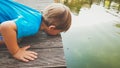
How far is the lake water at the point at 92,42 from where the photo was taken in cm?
364

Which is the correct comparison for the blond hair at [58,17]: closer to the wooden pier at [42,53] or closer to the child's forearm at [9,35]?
the wooden pier at [42,53]

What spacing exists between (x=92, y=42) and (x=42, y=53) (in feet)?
8.34

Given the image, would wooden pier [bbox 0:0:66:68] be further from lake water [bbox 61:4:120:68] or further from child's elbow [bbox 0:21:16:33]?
lake water [bbox 61:4:120:68]

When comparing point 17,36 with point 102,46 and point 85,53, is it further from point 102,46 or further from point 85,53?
point 102,46

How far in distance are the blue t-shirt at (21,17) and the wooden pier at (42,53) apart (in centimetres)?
7

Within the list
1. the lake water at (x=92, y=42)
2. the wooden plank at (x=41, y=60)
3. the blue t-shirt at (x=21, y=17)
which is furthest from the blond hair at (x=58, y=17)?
the lake water at (x=92, y=42)

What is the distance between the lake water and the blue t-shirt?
5.84 feet

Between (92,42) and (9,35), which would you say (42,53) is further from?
(92,42)

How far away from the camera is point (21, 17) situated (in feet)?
5.35

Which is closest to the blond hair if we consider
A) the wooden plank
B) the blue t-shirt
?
the blue t-shirt

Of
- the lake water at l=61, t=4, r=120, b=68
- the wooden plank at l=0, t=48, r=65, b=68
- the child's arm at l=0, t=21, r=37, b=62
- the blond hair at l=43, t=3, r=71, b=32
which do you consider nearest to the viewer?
the wooden plank at l=0, t=48, r=65, b=68

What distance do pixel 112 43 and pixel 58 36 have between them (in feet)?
8.11

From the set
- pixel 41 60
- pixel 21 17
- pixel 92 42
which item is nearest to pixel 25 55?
pixel 41 60

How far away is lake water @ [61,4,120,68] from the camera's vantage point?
3.64 m
